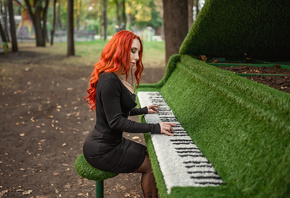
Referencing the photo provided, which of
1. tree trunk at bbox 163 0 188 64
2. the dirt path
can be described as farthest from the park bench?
tree trunk at bbox 163 0 188 64

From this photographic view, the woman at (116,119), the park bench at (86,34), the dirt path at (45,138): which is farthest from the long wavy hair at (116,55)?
the park bench at (86,34)

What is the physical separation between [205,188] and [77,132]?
4731mm

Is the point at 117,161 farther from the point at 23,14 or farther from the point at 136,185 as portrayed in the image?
the point at 23,14

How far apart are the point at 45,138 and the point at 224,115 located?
424cm

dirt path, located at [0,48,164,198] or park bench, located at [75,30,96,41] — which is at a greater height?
park bench, located at [75,30,96,41]

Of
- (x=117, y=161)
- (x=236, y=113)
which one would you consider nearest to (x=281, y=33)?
(x=236, y=113)

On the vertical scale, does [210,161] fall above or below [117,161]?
above

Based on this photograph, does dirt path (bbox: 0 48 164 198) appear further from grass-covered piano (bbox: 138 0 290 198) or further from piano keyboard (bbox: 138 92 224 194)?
piano keyboard (bbox: 138 92 224 194)

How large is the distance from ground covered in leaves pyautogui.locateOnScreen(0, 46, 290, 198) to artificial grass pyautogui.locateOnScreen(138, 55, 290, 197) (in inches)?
29.1

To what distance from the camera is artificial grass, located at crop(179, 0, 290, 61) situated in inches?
135

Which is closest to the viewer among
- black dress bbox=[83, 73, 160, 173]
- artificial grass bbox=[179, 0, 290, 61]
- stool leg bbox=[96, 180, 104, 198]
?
black dress bbox=[83, 73, 160, 173]

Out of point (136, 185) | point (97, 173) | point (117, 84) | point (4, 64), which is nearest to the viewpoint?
point (117, 84)

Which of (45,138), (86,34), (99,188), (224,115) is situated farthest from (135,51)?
(86,34)

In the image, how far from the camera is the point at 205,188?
61.4 inches
